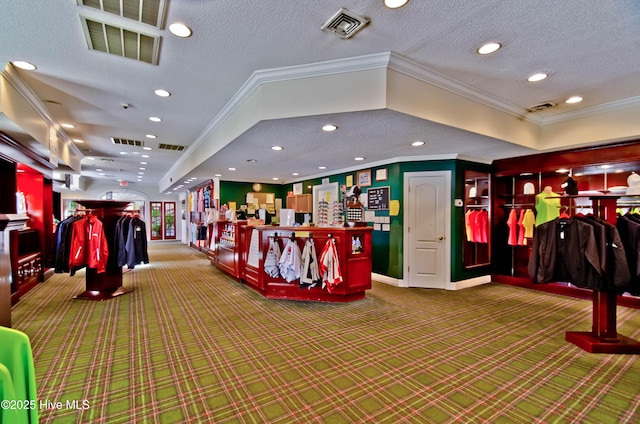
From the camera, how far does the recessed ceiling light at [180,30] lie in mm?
2342

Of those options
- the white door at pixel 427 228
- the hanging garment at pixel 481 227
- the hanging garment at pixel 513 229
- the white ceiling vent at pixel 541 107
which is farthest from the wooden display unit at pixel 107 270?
the hanging garment at pixel 513 229

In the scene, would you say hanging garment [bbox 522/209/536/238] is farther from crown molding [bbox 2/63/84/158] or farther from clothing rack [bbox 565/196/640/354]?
crown molding [bbox 2/63/84/158]

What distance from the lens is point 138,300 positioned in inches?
182

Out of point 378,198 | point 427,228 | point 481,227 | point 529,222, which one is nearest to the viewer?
point 529,222

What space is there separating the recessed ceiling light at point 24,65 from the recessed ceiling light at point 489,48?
4.65m

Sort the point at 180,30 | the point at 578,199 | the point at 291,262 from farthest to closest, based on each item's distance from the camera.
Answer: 1. the point at 578,199
2. the point at 291,262
3. the point at 180,30

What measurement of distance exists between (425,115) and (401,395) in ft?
9.27

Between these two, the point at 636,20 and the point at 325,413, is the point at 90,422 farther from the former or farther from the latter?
the point at 636,20

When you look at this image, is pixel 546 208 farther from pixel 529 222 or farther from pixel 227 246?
pixel 227 246

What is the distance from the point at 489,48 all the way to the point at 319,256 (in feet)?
11.2

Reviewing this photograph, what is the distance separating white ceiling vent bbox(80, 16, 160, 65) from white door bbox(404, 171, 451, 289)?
15.2ft

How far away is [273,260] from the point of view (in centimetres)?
464

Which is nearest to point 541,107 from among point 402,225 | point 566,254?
point 566,254

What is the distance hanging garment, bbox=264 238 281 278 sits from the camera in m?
4.62
